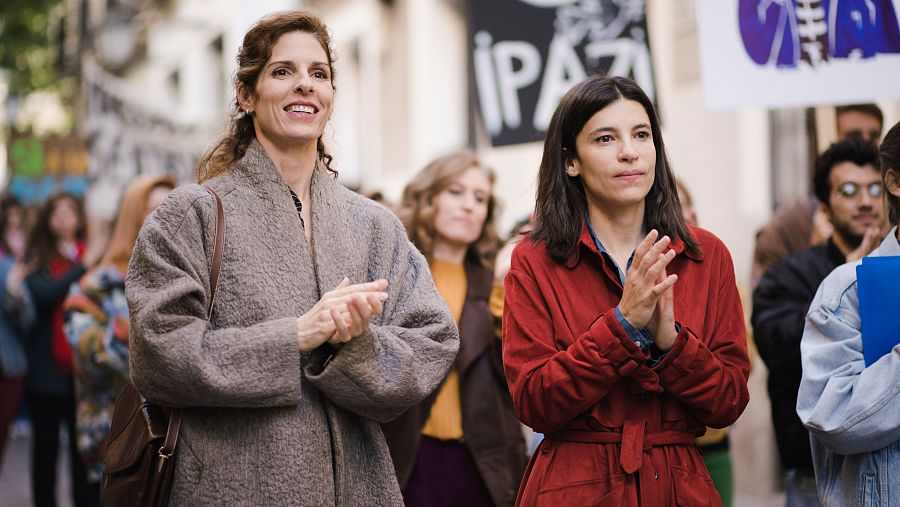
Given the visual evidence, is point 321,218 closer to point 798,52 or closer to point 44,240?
point 798,52

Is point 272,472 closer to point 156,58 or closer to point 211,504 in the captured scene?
point 211,504

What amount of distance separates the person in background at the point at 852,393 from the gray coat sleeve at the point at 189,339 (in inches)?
59.2

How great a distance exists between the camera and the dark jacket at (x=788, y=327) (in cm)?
453

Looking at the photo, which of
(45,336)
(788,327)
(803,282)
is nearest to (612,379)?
(788,327)

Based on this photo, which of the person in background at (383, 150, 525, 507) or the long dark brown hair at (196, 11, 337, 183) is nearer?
the long dark brown hair at (196, 11, 337, 183)

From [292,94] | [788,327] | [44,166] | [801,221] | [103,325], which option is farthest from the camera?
[44,166]

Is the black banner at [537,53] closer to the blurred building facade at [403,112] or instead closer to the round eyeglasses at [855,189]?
the blurred building facade at [403,112]

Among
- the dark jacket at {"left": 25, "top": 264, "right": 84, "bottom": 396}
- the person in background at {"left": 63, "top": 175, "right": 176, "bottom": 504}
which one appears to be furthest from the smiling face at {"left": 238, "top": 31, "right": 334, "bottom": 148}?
the dark jacket at {"left": 25, "top": 264, "right": 84, "bottom": 396}

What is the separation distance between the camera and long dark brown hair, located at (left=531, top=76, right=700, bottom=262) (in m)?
3.43

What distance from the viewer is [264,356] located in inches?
126

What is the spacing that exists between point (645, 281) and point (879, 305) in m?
0.76

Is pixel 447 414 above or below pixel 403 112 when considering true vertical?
below

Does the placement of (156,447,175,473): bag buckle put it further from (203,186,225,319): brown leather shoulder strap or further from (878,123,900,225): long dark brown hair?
(878,123,900,225): long dark brown hair

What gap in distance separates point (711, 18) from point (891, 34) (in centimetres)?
73
